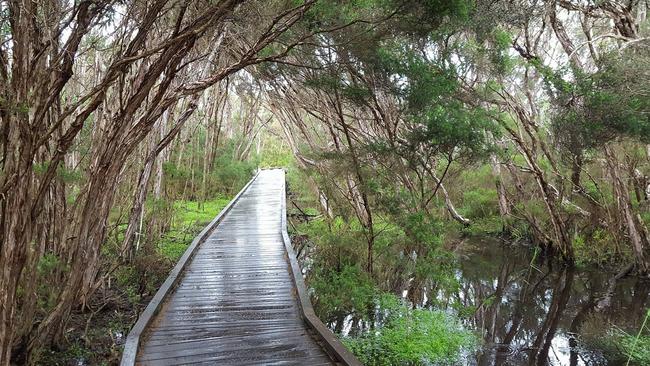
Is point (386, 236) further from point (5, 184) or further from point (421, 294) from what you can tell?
point (5, 184)

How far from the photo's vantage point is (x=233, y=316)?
5.55 m

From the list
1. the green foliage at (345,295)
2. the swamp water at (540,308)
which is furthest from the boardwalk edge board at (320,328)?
the swamp water at (540,308)

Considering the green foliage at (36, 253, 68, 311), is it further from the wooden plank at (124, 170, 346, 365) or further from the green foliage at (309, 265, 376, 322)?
the green foliage at (309, 265, 376, 322)

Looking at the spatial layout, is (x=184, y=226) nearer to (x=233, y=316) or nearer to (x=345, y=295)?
(x=345, y=295)

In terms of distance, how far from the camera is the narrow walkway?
14.8 ft

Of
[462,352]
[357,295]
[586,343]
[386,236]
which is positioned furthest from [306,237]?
[586,343]

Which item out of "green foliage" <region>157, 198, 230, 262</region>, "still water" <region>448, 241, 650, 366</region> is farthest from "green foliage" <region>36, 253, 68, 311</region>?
"still water" <region>448, 241, 650, 366</region>

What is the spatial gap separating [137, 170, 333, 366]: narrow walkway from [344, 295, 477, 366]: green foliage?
5.46ft

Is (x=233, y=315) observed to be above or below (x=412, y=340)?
above

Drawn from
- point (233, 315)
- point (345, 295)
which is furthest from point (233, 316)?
point (345, 295)

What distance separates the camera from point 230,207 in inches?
537

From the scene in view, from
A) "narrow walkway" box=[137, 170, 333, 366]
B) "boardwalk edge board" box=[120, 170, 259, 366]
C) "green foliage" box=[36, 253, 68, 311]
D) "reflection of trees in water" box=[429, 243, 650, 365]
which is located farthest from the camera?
"reflection of trees in water" box=[429, 243, 650, 365]

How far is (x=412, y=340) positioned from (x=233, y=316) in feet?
10.6

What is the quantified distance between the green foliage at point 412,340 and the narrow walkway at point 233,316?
5.46 ft
